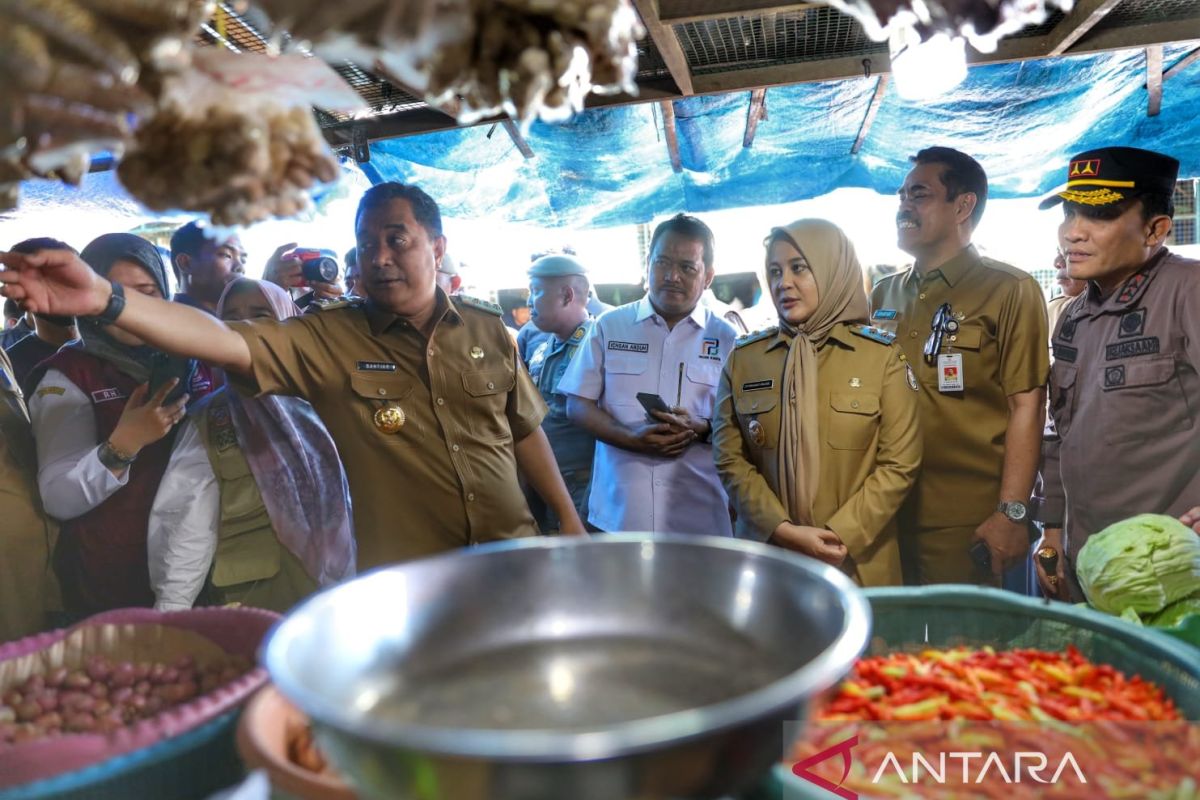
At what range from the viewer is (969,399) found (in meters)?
2.88

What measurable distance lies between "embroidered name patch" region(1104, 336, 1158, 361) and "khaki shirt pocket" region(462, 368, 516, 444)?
212 centimetres

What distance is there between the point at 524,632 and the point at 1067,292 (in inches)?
208

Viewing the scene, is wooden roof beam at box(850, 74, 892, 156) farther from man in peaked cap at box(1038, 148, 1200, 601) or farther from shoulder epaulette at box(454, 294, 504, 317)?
shoulder epaulette at box(454, 294, 504, 317)

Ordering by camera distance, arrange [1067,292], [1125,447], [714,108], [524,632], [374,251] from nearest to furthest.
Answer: [524,632] → [374,251] → [1125,447] → [714,108] → [1067,292]

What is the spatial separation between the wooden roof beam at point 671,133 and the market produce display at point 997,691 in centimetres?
288

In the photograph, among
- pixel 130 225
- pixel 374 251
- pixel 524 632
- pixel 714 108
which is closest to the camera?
pixel 524 632

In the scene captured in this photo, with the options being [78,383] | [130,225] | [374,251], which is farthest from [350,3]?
[130,225]

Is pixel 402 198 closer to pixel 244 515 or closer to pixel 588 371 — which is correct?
pixel 244 515

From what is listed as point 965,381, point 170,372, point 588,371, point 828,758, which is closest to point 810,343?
point 965,381

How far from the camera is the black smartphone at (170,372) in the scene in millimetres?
2520

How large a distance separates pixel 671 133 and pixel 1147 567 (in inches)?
125

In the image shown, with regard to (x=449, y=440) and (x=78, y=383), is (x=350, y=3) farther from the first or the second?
(x=78, y=383)

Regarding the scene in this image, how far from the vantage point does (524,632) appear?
2.79 ft

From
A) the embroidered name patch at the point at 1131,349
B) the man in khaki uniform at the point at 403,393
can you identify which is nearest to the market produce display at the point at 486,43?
the man in khaki uniform at the point at 403,393
